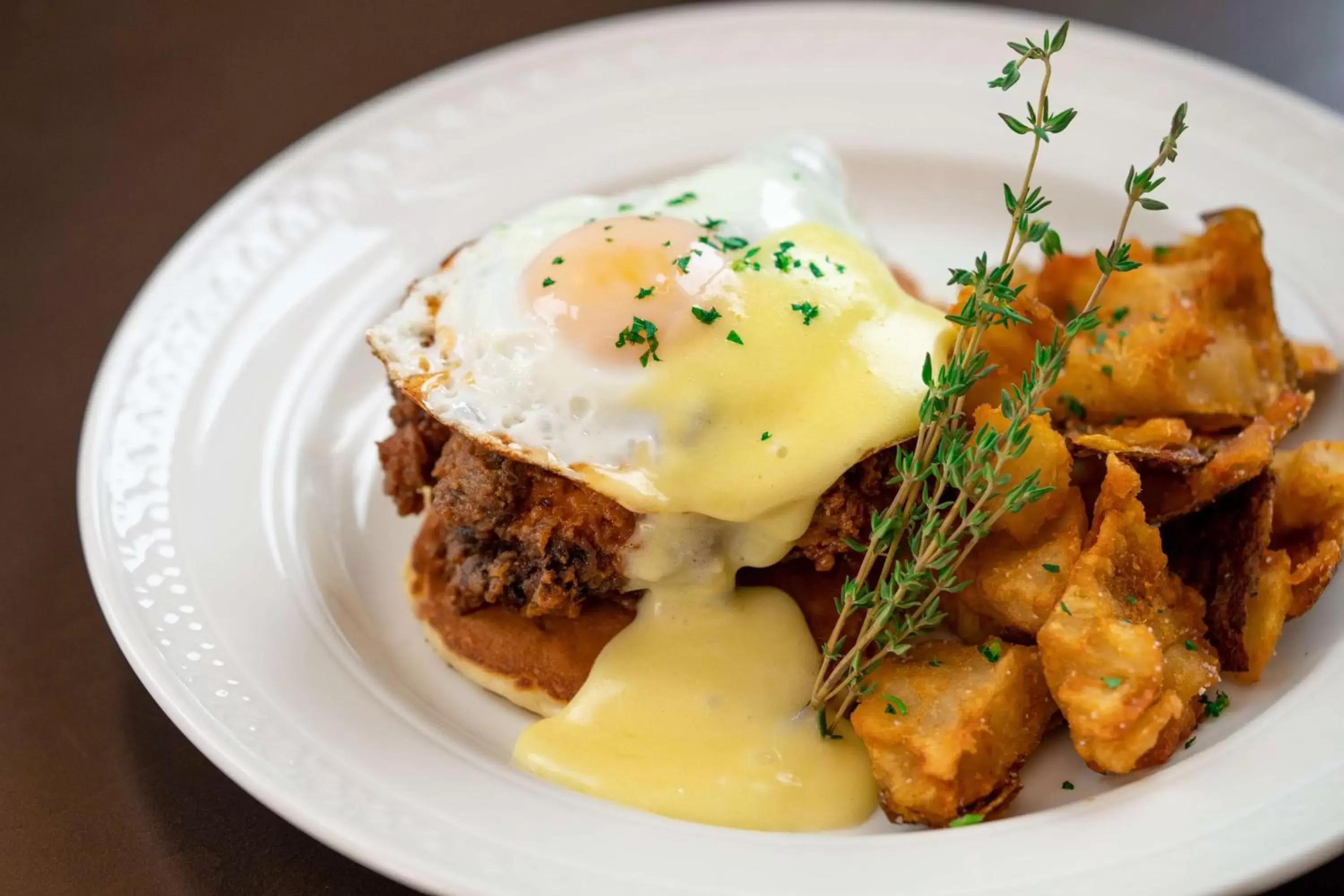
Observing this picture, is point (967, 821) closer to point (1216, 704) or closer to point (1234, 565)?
point (1216, 704)

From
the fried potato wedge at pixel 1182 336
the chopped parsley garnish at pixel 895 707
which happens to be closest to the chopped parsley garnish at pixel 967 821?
the chopped parsley garnish at pixel 895 707

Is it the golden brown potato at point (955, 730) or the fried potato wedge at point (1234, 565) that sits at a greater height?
the fried potato wedge at point (1234, 565)

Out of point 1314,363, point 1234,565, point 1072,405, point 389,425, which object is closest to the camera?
point 1234,565

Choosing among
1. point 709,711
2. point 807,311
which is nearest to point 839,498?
point 807,311

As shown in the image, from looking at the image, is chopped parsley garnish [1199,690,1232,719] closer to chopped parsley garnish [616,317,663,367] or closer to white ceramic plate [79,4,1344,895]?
white ceramic plate [79,4,1344,895]

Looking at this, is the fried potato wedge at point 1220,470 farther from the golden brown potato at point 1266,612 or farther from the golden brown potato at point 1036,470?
the golden brown potato at point 1036,470

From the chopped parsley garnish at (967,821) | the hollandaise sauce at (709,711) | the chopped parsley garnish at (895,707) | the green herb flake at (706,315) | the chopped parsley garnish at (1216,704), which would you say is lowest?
the hollandaise sauce at (709,711)
